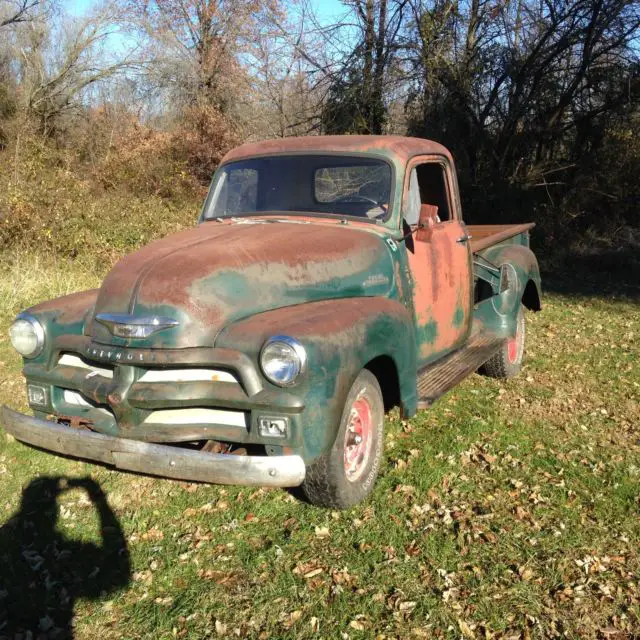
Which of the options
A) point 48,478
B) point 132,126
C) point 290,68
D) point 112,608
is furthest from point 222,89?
point 112,608

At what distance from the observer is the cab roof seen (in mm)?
4562

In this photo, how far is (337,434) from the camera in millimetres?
3275

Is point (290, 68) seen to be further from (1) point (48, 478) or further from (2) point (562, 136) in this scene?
(1) point (48, 478)

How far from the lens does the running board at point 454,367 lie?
14.1 ft

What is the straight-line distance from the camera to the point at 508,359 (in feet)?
19.5

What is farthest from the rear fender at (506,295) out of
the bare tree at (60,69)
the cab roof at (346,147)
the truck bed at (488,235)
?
the bare tree at (60,69)

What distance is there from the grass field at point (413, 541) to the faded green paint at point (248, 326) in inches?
24.7

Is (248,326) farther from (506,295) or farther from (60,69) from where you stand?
(60,69)

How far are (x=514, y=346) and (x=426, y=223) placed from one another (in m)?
2.10

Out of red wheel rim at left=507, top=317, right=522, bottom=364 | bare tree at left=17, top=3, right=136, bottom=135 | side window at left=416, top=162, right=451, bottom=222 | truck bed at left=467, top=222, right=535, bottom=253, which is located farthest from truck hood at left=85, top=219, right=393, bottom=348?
bare tree at left=17, top=3, right=136, bottom=135

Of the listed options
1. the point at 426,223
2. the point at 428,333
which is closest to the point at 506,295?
the point at 428,333

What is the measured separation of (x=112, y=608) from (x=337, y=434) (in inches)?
50.3

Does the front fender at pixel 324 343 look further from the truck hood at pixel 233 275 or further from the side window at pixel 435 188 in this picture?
the side window at pixel 435 188

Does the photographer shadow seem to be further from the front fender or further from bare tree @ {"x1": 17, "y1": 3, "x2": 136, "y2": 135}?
bare tree @ {"x1": 17, "y1": 3, "x2": 136, "y2": 135}
